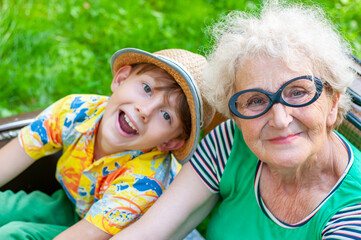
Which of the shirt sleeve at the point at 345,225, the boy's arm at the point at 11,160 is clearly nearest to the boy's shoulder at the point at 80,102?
the boy's arm at the point at 11,160

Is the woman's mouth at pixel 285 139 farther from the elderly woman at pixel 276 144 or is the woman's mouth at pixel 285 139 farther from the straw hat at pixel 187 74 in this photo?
the straw hat at pixel 187 74

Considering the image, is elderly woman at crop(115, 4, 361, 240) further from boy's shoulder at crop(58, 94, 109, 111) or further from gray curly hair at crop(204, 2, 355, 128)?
boy's shoulder at crop(58, 94, 109, 111)

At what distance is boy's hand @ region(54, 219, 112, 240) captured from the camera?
77.9 inches

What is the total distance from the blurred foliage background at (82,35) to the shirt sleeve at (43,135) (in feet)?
5.16

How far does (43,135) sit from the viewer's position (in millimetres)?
2314

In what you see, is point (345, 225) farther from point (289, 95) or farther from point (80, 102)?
point (80, 102)

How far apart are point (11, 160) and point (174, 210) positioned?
988mm

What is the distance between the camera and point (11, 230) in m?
2.11

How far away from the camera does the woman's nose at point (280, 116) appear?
1557 millimetres

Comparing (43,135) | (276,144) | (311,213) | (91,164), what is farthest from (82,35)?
(311,213)

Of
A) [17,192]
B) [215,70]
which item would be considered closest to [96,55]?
[17,192]

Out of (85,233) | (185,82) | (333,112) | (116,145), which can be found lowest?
(85,233)

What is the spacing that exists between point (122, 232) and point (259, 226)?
624 millimetres

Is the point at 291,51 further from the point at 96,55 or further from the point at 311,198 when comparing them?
the point at 96,55
